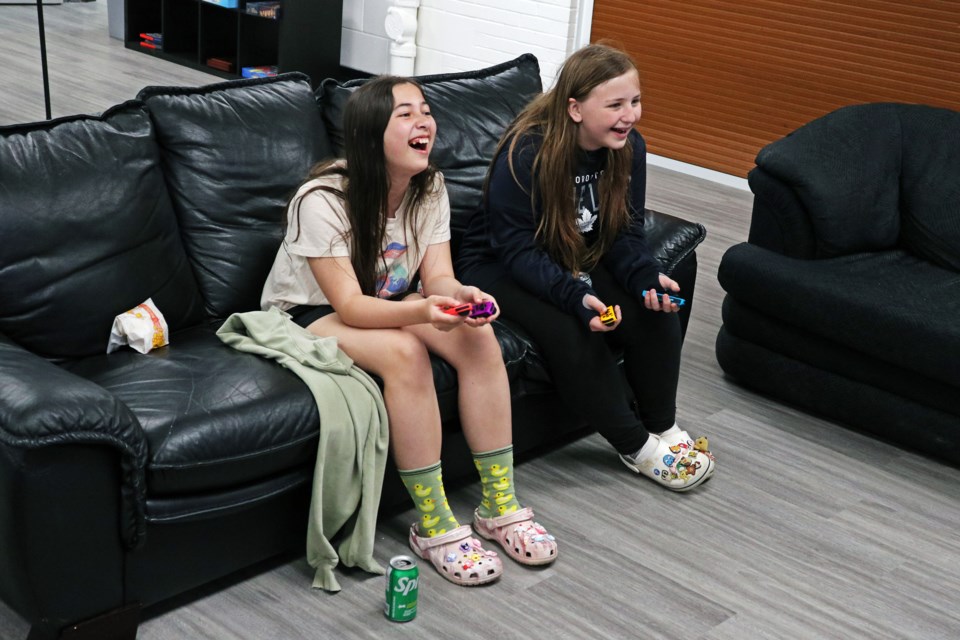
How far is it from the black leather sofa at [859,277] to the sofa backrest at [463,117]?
765 mm

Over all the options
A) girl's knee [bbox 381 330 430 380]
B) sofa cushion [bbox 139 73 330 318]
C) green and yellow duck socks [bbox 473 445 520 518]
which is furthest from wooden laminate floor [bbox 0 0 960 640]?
sofa cushion [bbox 139 73 330 318]

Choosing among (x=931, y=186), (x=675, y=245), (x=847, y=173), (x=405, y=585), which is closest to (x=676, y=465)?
(x=675, y=245)

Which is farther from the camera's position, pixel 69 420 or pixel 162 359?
pixel 162 359

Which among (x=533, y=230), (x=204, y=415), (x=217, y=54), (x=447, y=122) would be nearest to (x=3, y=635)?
(x=204, y=415)

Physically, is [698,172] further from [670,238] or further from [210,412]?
[210,412]

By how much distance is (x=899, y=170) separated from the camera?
3455 millimetres

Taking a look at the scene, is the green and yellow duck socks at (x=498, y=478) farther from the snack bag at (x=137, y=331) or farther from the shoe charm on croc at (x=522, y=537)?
the snack bag at (x=137, y=331)

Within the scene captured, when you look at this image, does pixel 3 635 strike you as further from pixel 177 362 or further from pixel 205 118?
pixel 205 118

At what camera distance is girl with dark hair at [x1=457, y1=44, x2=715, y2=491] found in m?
2.57

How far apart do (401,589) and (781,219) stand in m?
1.74

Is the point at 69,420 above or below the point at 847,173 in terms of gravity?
below

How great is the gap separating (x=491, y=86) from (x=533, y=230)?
25.1 inches

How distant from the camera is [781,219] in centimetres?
324

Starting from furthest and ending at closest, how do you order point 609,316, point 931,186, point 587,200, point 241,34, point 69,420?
1. point 241,34
2. point 931,186
3. point 587,200
4. point 609,316
5. point 69,420
